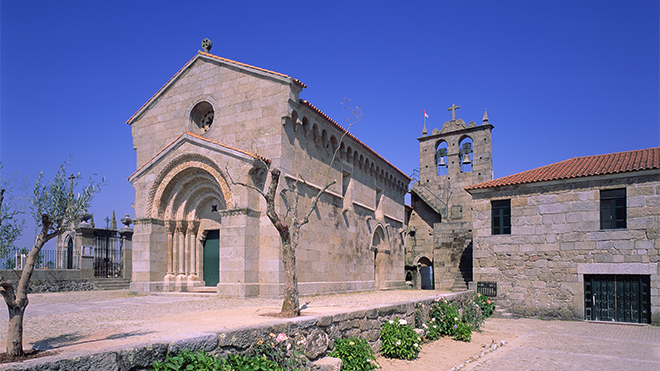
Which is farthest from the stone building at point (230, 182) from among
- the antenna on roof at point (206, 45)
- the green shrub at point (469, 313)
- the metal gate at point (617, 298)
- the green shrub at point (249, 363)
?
the metal gate at point (617, 298)

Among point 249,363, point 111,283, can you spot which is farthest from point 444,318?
point 111,283

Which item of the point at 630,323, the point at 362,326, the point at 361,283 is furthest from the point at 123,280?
the point at 630,323

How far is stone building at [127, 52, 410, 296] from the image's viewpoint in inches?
613

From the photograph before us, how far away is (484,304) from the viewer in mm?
17328

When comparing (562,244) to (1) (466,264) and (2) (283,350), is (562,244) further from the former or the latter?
(2) (283,350)

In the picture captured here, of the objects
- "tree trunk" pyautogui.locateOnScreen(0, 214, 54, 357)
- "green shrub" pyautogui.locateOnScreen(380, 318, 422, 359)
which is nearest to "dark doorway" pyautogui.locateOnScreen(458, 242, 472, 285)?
"green shrub" pyautogui.locateOnScreen(380, 318, 422, 359)

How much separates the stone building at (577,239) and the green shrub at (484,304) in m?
0.62

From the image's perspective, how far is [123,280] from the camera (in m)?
22.6

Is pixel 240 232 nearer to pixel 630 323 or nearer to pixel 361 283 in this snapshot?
pixel 361 283

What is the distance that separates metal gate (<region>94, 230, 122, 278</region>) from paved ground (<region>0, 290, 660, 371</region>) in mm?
10073

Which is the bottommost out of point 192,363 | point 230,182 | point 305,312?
point 305,312

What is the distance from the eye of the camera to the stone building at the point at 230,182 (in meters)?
15.6

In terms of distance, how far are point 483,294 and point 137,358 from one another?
51.6ft

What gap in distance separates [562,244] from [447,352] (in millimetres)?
8538
